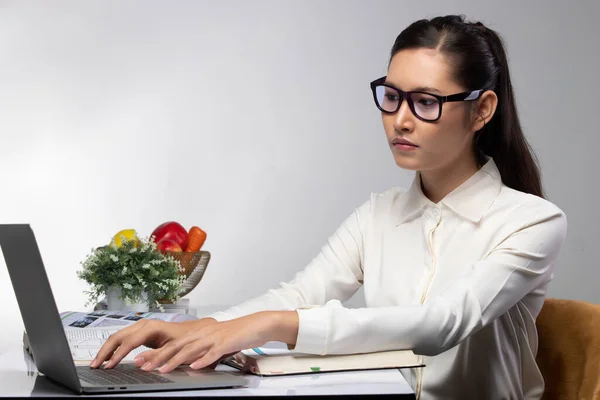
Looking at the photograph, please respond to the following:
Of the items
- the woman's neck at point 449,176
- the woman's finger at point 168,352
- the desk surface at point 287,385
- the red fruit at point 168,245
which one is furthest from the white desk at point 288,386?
the red fruit at point 168,245

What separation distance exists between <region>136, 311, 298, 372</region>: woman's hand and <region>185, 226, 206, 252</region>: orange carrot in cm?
117

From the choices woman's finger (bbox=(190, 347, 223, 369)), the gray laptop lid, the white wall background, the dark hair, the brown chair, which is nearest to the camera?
the gray laptop lid

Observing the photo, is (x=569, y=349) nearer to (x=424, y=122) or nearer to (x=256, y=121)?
(x=424, y=122)

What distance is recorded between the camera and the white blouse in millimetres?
1301

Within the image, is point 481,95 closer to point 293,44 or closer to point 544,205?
point 544,205

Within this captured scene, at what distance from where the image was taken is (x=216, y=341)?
119cm

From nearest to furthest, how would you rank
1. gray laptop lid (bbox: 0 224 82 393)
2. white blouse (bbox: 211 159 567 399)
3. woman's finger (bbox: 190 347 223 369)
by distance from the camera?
1. gray laptop lid (bbox: 0 224 82 393)
2. woman's finger (bbox: 190 347 223 369)
3. white blouse (bbox: 211 159 567 399)

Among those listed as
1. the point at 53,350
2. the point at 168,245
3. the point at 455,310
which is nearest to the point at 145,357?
the point at 53,350

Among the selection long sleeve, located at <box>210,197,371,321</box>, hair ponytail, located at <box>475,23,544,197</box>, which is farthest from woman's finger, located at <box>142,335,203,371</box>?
hair ponytail, located at <box>475,23,544,197</box>

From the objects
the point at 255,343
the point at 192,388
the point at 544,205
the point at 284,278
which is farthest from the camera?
the point at 284,278

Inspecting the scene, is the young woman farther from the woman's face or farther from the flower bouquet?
the flower bouquet

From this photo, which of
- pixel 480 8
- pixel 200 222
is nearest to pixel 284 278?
pixel 200 222

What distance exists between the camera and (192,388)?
3.62 ft

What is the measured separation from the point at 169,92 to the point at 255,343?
413 cm
